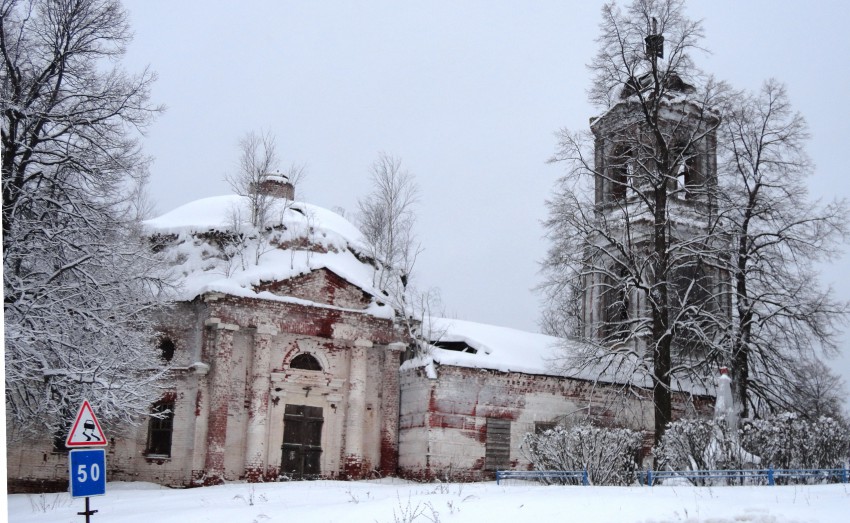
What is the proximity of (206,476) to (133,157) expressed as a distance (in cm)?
800

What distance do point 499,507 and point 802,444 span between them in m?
6.23

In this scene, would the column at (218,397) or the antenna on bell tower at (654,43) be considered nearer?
the column at (218,397)

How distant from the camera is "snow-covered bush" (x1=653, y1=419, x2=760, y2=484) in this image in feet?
45.3

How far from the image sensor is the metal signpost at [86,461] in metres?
8.66

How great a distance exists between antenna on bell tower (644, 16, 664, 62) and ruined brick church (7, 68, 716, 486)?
2173 millimetres

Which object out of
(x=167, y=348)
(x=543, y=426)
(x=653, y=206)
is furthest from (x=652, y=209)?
(x=167, y=348)

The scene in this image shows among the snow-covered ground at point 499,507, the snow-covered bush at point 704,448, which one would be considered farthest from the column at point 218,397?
the snow-covered bush at point 704,448

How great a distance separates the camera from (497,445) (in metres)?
21.4

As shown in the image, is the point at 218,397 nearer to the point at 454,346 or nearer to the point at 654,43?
the point at 454,346

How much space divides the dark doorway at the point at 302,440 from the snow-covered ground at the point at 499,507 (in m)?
5.95

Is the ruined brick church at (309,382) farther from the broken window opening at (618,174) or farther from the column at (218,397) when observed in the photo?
the broken window opening at (618,174)

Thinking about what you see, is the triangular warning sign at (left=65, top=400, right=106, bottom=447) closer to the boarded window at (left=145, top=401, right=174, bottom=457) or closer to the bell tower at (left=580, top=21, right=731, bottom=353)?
the boarded window at (left=145, top=401, right=174, bottom=457)

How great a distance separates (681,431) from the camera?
14.9 metres

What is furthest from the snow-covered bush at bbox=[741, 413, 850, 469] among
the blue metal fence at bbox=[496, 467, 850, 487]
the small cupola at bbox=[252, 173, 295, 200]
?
the small cupola at bbox=[252, 173, 295, 200]
